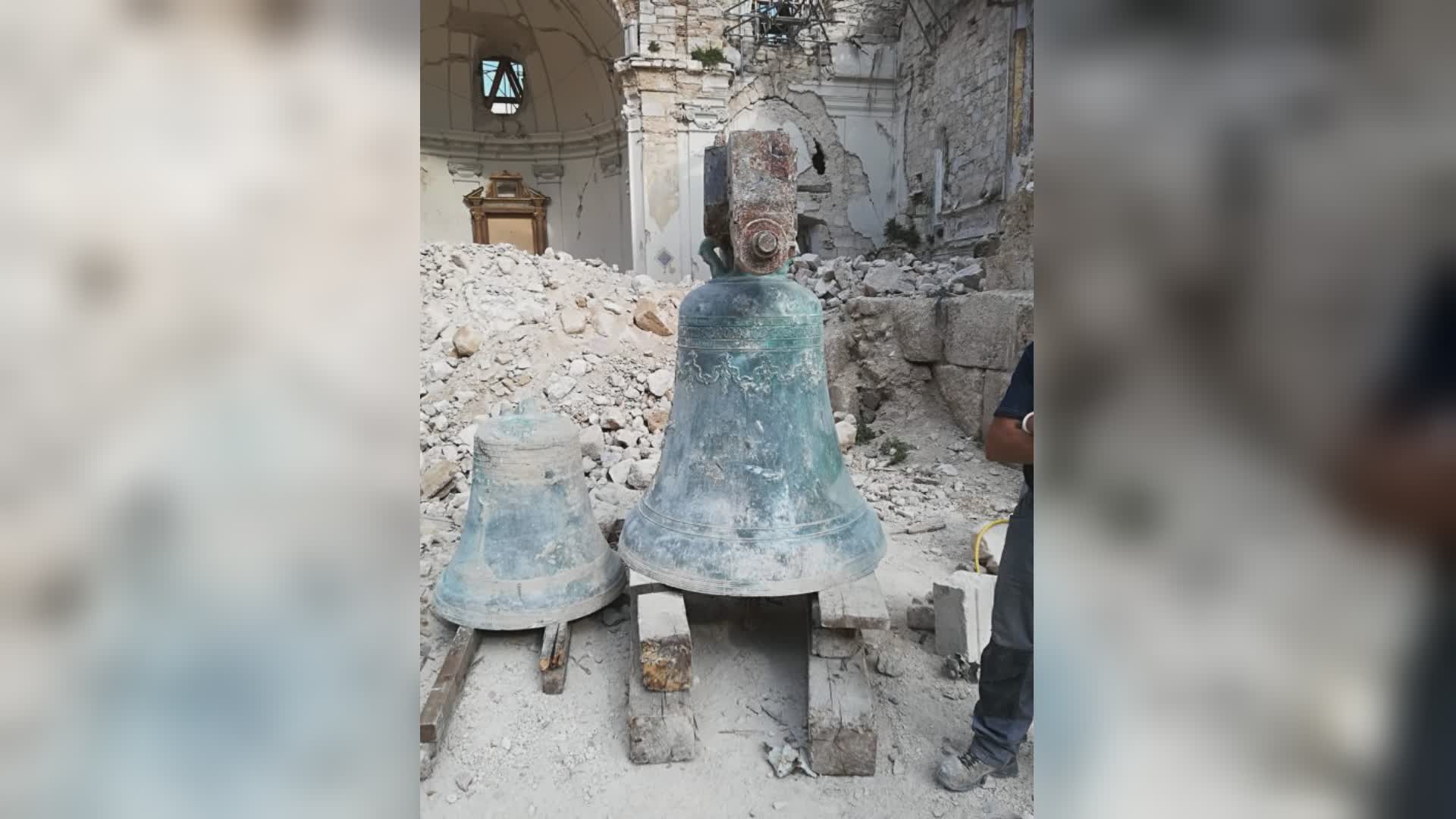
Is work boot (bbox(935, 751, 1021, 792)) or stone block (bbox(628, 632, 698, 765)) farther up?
stone block (bbox(628, 632, 698, 765))

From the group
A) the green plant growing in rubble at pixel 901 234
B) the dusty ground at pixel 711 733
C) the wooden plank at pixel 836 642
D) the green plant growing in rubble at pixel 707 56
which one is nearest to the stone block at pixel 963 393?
the dusty ground at pixel 711 733

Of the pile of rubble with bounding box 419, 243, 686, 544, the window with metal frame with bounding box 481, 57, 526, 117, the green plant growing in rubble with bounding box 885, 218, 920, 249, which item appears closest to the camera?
the pile of rubble with bounding box 419, 243, 686, 544

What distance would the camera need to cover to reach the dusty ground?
2.25 m

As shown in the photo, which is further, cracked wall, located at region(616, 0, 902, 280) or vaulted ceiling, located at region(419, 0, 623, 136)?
vaulted ceiling, located at region(419, 0, 623, 136)

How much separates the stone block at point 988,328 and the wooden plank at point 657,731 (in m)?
3.62

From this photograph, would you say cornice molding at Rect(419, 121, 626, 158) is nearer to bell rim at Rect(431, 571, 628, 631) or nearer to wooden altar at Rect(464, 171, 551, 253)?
wooden altar at Rect(464, 171, 551, 253)

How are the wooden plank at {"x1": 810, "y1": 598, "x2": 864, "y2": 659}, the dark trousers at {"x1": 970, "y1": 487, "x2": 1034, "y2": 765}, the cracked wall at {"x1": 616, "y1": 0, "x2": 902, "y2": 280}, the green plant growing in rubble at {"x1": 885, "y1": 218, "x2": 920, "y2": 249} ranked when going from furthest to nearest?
1. the green plant growing in rubble at {"x1": 885, "y1": 218, "x2": 920, "y2": 249}
2. the cracked wall at {"x1": 616, "y1": 0, "x2": 902, "y2": 280}
3. the wooden plank at {"x1": 810, "y1": 598, "x2": 864, "y2": 659}
4. the dark trousers at {"x1": 970, "y1": 487, "x2": 1034, "y2": 765}

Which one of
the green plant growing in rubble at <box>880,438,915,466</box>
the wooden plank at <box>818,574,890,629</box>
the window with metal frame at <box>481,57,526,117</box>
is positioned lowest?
the wooden plank at <box>818,574,890,629</box>

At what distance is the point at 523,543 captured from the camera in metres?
2.93

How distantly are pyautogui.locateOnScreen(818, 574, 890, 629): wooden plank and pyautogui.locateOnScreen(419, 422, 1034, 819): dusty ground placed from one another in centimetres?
43
